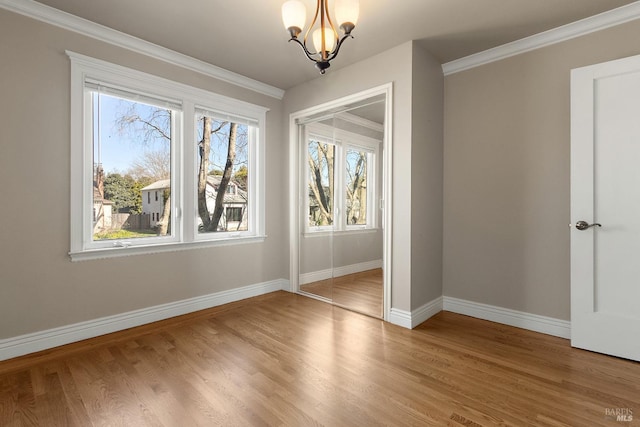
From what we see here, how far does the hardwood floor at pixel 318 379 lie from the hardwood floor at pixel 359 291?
0.45m

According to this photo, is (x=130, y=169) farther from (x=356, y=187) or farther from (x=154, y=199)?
(x=356, y=187)

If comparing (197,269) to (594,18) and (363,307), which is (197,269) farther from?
(594,18)

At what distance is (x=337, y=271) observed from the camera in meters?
3.77

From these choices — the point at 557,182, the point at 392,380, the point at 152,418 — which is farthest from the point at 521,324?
the point at 152,418

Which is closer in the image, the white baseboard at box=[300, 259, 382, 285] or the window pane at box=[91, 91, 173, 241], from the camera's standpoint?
the window pane at box=[91, 91, 173, 241]

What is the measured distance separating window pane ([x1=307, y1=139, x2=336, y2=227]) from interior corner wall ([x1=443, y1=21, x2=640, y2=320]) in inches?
51.0

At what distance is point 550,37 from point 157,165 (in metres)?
3.82

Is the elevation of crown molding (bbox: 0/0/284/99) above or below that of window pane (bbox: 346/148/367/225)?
above

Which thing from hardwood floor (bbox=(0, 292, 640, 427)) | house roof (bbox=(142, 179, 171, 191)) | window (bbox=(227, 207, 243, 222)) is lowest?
hardwood floor (bbox=(0, 292, 640, 427))

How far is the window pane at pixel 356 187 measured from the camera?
351cm

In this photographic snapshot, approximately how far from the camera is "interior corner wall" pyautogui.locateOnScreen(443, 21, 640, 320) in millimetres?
2738

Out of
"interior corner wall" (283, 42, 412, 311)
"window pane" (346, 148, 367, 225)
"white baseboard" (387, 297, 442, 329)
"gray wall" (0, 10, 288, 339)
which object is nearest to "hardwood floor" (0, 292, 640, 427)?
"white baseboard" (387, 297, 442, 329)

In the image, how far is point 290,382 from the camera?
6.71 ft

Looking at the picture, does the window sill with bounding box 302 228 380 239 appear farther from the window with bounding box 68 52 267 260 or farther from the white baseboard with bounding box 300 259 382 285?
the window with bounding box 68 52 267 260
